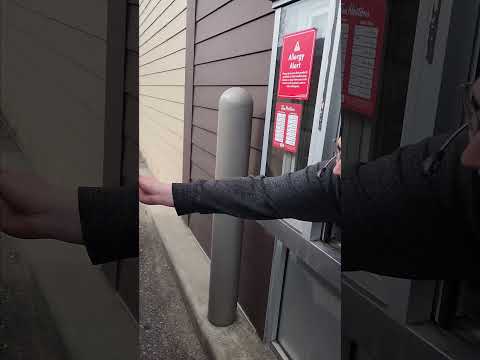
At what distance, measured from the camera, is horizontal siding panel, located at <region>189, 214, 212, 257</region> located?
9.08ft

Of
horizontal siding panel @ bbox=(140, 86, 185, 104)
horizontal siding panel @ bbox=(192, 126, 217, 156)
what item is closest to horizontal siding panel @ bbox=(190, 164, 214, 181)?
horizontal siding panel @ bbox=(192, 126, 217, 156)

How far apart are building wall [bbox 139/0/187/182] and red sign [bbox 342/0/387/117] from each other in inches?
131

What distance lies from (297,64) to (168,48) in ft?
9.60

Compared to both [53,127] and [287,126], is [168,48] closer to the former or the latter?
[287,126]

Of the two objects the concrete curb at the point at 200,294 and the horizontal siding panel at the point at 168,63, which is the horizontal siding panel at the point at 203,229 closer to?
the concrete curb at the point at 200,294

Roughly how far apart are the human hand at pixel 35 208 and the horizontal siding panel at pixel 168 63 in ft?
11.0

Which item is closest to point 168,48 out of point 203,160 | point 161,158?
point 161,158

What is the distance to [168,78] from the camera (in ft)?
13.1

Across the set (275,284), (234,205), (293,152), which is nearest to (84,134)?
(234,205)

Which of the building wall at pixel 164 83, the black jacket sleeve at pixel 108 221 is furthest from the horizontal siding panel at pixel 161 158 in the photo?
the black jacket sleeve at pixel 108 221

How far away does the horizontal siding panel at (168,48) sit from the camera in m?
3.40

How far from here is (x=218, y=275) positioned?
197 cm

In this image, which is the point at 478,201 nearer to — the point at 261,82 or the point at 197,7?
the point at 261,82

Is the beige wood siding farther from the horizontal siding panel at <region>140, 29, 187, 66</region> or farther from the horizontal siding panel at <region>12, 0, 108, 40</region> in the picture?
the horizontal siding panel at <region>140, 29, 187, 66</region>
